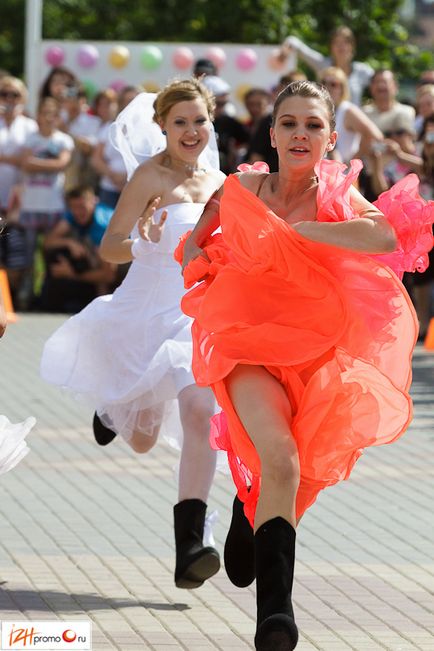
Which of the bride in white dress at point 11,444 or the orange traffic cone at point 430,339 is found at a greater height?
the bride in white dress at point 11,444

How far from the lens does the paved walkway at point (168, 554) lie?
A: 5469 mm

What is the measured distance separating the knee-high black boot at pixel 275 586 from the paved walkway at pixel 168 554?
0.49m

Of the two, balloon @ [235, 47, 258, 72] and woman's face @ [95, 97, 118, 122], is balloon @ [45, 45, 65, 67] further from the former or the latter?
balloon @ [235, 47, 258, 72]

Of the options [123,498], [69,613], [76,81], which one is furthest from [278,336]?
[76,81]

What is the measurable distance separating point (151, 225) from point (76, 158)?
1069cm

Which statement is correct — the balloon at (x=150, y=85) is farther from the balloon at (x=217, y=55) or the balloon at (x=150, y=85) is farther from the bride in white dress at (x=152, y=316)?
the bride in white dress at (x=152, y=316)

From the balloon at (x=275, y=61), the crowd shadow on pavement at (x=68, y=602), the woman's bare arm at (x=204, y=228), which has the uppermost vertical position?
the woman's bare arm at (x=204, y=228)

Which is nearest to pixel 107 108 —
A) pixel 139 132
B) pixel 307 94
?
pixel 139 132

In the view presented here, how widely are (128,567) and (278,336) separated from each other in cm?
171

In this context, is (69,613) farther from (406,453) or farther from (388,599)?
(406,453)

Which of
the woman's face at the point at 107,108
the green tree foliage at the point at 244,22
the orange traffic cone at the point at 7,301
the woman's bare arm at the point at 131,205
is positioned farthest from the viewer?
the green tree foliage at the point at 244,22

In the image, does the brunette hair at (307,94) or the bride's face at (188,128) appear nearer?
the brunette hair at (307,94)

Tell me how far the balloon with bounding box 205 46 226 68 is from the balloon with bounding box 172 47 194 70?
0.27 meters

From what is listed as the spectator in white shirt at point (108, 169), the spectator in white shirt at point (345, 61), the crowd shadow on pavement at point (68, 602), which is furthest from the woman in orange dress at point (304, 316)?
the spectator in white shirt at point (108, 169)
